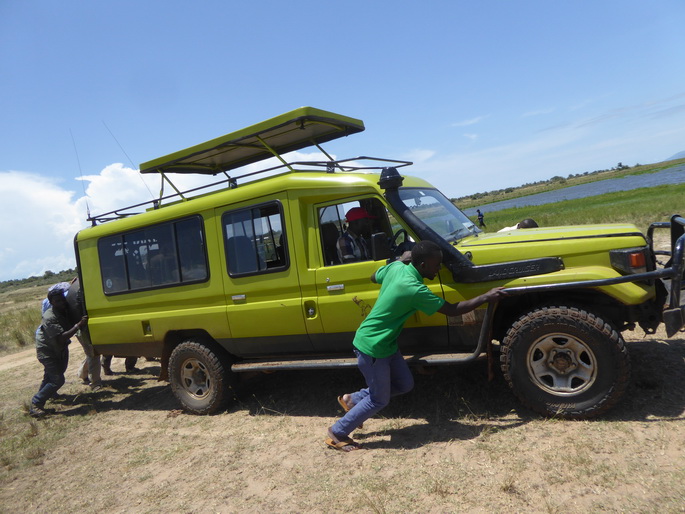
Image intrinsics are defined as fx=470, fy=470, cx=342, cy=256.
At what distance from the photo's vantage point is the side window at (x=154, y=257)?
18.7ft

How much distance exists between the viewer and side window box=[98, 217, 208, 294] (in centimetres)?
569

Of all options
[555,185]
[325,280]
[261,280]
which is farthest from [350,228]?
[555,185]

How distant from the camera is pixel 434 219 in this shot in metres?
4.91

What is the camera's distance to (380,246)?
432 cm

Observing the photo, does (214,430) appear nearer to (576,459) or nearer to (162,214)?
(162,214)

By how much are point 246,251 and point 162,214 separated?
1427 millimetres

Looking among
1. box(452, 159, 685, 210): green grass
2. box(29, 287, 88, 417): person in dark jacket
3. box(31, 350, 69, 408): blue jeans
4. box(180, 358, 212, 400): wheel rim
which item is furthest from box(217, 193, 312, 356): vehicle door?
box(452, 159, 685, 210): green grass

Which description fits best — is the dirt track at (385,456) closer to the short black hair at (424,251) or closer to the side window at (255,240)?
the short black hair at (424,251)

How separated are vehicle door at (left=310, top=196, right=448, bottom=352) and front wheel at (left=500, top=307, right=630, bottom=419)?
74 centimetres

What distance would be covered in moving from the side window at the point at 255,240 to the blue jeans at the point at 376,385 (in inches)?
58.8

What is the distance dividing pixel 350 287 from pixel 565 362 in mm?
→ 2022

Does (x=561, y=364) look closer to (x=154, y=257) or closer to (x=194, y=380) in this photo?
(x=194, y=380)

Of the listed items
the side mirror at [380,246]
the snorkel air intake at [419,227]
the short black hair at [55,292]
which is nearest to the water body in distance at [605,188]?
the short black hair at [55,292]

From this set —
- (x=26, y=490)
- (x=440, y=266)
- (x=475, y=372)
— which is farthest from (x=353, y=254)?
(x=26, y=490)
